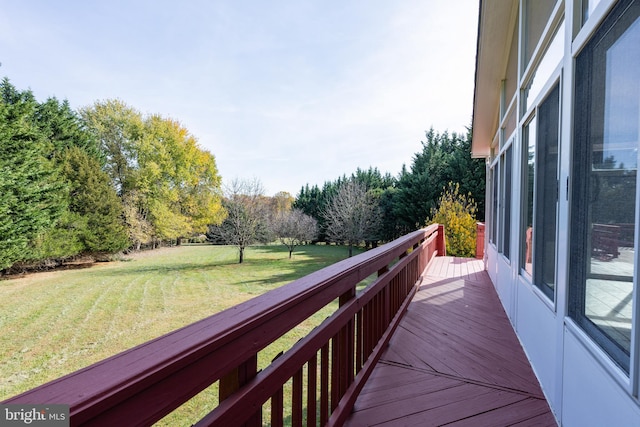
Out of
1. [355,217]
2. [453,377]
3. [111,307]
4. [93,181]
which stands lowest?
[111,307]

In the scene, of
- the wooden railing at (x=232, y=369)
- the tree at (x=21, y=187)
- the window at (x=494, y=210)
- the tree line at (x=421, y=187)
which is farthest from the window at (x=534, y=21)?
the tree at (x=21, y=187)

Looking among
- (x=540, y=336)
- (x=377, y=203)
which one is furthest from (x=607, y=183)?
(x=377, y=203)

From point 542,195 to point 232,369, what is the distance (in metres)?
2.41

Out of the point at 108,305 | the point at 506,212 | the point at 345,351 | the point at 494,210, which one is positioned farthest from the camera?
the point at 108,305

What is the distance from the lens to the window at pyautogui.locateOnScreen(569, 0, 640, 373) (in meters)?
1.07

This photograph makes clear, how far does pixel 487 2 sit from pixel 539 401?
13.0 feet

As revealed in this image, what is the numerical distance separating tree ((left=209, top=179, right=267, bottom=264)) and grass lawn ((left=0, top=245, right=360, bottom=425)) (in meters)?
1.45

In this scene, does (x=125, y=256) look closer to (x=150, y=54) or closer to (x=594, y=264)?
(x=150, y=54)

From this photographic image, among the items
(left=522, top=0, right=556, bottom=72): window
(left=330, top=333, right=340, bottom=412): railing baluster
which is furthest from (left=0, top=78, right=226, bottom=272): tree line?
(left=522, top=0, right=556, bottom=72): window

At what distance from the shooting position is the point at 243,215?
18484mm

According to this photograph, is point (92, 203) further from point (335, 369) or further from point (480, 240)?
point (335, 369)

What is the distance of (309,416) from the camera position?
1.33m

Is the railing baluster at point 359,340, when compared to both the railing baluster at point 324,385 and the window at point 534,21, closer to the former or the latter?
the railing baluster at point 324,385

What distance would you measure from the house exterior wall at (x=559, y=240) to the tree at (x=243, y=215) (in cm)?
1618
